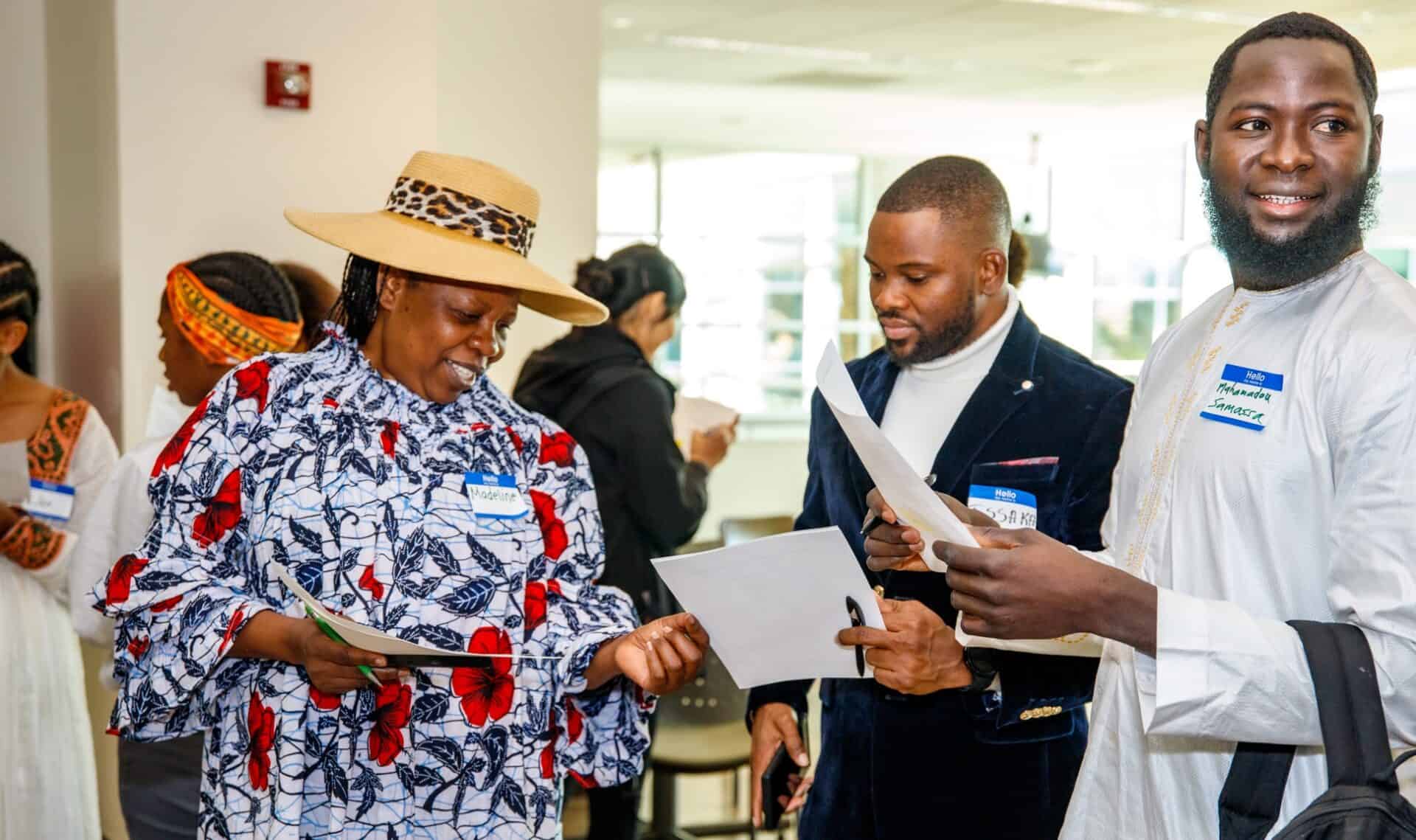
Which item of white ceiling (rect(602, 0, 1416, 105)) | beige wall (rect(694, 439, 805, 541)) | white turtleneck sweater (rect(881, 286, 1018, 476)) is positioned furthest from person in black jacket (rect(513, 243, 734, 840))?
beige wall (rect(694, 439, 805, 541))

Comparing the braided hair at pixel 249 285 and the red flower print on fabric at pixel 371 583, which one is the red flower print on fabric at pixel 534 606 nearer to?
the red flower print on fabric at pixel 371 583

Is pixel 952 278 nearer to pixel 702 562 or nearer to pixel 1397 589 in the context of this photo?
pixel 702 562

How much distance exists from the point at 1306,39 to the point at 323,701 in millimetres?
1560

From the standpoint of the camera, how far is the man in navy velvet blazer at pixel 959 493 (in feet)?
6.89

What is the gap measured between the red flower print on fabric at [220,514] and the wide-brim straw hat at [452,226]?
0.38 m

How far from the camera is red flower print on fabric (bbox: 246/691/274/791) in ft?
6.25

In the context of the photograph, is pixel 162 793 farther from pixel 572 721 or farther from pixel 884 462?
pixel 884 462

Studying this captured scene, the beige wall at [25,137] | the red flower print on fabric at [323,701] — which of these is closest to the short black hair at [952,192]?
the red flower print on fabric at [323,701]

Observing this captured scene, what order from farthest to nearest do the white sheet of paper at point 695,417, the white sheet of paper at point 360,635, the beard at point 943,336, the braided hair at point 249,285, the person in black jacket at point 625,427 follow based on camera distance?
the white sheet of paper at point 695,417, the person in black jacket at point 625,427, the braided hair at point 249,285, the beard at point 943,336, the white sheet of paper at point 360,635

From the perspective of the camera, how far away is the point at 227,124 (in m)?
3.57

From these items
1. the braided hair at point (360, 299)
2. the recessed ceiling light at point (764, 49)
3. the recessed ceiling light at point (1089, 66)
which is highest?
the recessed ceiling light at point (1089, 66)

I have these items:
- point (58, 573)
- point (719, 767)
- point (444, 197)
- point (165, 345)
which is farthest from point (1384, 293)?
point (719, 767)

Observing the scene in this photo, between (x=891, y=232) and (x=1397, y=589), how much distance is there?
3.64 ft

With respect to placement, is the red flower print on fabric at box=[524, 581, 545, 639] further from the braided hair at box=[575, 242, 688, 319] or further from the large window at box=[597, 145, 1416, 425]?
the large window at box=[597, 145, 1416, 425]
